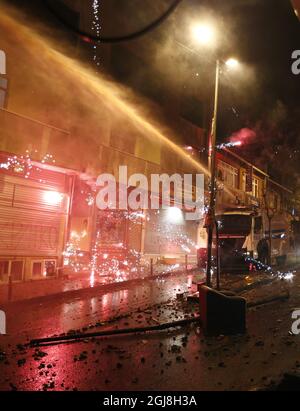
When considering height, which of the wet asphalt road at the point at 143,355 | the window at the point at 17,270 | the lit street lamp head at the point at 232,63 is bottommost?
the wet asphalt road at the point at 143,355

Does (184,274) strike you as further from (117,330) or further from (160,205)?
(117,330)

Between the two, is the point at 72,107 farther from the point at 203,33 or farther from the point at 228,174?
the point at 228,174

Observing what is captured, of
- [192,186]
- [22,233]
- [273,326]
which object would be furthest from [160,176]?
[273,326]

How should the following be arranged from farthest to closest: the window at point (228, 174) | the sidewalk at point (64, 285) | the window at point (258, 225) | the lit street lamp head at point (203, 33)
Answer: the window at point (228, 174) < the window at point (258, 225) < the lit street lamp head at point (203, 33) < the sidewalk at point (64, 285)

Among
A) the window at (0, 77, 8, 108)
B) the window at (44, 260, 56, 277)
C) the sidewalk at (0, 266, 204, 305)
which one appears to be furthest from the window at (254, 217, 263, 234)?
the window at (0, 77, 8, 108)

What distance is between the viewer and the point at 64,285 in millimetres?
12617

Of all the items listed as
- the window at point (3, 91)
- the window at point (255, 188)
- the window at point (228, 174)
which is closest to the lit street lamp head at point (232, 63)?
the window at point (3, 91)

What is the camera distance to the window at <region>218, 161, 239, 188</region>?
30105 millimetres

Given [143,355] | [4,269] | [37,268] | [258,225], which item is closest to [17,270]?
[4,269]

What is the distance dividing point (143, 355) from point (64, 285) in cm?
716

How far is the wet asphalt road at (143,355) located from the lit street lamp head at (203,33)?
8.13 metres

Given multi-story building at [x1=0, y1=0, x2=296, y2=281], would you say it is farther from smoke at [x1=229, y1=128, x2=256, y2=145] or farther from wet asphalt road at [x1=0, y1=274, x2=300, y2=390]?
smoke at [x1=229, y1=128, x2=256, y2=145]

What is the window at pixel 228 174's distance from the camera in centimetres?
3010

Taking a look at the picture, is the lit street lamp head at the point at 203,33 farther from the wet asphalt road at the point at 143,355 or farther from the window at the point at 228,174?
the window at the point at 228,174
